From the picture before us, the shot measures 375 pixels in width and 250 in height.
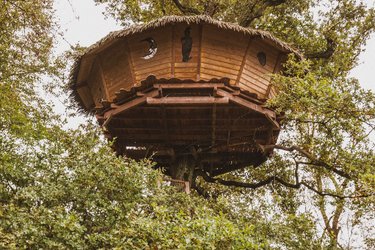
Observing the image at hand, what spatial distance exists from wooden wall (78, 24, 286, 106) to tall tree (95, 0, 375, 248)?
0.80 meters

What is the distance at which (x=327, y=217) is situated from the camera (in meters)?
17.8

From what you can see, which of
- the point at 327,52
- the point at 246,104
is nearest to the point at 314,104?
the point at 246,104

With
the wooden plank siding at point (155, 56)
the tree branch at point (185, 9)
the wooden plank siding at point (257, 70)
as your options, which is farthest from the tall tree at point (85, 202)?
the tree branch at point (185, 9)

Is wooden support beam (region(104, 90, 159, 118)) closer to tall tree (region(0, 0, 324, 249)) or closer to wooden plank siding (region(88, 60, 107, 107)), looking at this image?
wooden plank siding (region(88, 60, 107, 107))

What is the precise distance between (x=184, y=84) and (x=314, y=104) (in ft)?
9.25

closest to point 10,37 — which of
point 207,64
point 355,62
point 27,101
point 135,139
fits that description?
point 27,101

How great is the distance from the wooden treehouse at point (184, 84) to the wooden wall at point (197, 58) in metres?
0.02

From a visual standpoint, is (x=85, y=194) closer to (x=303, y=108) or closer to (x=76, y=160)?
(x=76, y=160)

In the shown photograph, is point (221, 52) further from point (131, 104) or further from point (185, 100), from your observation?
point (131, 104)

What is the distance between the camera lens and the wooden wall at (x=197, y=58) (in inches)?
431

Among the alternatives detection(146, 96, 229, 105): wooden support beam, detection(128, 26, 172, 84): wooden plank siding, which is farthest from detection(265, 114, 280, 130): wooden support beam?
detection(128, 26, 172, 84): wooden plank siding

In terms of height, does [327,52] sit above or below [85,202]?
above

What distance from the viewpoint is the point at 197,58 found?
11.0 m

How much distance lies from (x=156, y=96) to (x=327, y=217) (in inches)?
401
